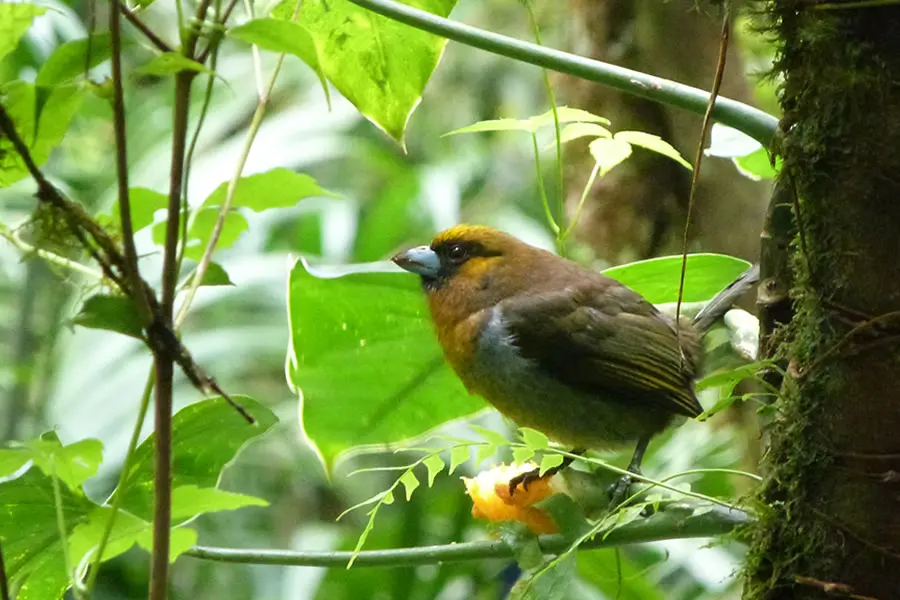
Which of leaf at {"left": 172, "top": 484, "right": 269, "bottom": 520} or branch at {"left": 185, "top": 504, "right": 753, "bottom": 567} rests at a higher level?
leaf at {"left": 172, "top": 484, "right": 269, "bottom": 520}

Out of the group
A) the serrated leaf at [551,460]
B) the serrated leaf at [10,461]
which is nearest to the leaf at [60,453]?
the serrated leaf at [10,461]

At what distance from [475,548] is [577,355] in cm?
75

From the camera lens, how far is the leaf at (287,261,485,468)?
1.31 meters

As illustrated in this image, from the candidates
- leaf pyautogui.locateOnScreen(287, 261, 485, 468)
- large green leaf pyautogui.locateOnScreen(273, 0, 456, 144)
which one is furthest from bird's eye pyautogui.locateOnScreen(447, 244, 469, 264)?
large green leaf pyautogui.locateOnScreen(273, 0, 456, 144)

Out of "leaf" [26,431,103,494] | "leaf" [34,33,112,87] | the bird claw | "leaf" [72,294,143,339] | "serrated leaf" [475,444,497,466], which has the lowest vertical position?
the bird claw

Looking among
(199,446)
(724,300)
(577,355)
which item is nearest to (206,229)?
(199,446)

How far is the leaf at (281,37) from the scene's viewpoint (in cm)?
76

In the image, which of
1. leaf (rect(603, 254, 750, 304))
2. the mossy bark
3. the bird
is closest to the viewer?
the mossy bark

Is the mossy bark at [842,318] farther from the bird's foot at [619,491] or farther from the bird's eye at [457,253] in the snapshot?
the bird's eye at [457,253]

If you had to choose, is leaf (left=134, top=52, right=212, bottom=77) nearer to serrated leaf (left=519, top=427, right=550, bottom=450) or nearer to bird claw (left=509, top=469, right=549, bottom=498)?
serrated leaf (left=519, top=427, right=550, bottom=450)

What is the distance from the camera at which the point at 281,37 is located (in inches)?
30.3

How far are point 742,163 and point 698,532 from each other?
0.67 metres

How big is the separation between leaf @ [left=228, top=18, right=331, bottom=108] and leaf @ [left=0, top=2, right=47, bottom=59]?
0.77 ft

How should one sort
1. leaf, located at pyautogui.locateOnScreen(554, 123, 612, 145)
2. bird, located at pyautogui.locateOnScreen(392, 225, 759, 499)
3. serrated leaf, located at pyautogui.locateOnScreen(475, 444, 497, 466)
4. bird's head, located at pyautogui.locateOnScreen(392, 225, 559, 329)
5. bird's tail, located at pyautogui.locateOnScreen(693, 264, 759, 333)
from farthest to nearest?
bird's head, located at pyautogui.locateOnScreen(392, 225, 559, 329)
bird, located at pyautogui.locateOnScreen(392, 225, 759, 499)
bird's tail, located at pyautogui.locateOnScreen(693, 264, 759, 333)
leaf, located at pyautogui.locateOnScreen(554, 123, 612, 145)
serrated leaf, located at pyautogui.locateOnScreen(475, 444, 497, 466)
